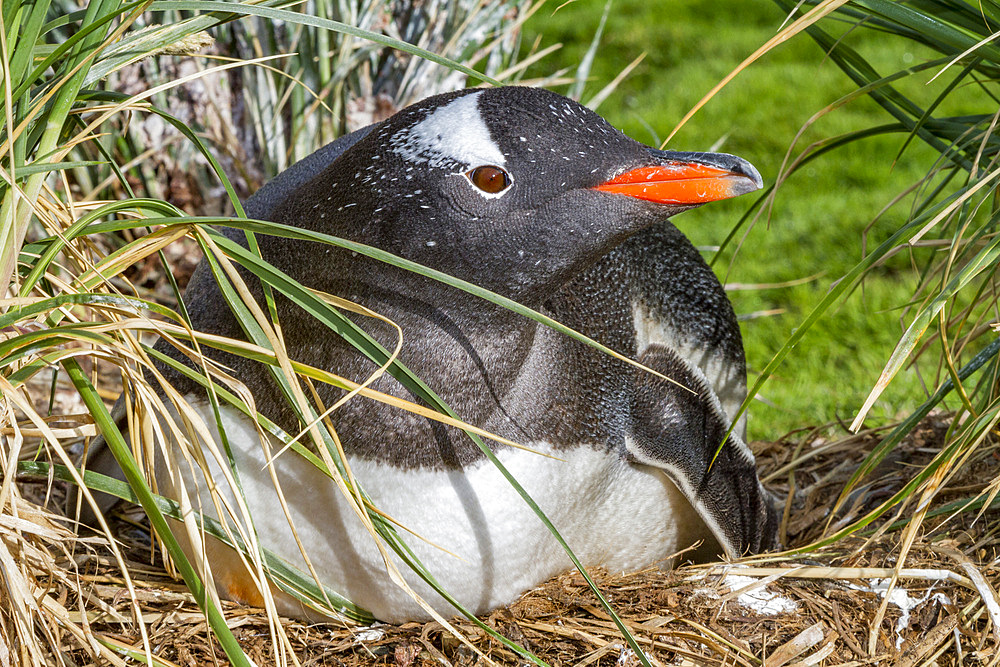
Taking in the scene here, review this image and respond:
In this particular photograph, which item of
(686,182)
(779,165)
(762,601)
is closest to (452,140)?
(686,182)

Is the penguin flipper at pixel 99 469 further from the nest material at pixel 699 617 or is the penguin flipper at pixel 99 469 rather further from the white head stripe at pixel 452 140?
the white head stripe at pixel 452 140

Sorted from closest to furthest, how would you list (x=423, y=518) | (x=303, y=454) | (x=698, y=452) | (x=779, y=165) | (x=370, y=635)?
(x=303, y=454)
(x=423, y=518)
(x=370, y=635)
(x=698, y=452)
(x=779, y=165)

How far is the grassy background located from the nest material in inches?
32.2

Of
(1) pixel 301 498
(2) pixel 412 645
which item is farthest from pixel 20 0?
(2) pixel 412 645

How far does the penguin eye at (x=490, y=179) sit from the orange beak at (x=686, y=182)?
144mm

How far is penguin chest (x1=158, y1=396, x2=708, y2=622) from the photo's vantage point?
1788mm

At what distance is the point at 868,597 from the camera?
197 cm

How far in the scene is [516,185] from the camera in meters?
1.66

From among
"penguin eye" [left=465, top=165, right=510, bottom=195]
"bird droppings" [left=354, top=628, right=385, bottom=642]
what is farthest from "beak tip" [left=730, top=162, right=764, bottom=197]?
"bird droppings" [left=354, top=628, right=385, bottom=642]

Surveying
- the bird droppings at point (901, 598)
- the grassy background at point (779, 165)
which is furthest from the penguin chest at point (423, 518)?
the grassy background at point (779, 165)

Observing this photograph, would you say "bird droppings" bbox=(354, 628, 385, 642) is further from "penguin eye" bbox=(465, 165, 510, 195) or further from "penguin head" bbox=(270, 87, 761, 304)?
"penguin eye" bbox=(465, 165, 510, 195)

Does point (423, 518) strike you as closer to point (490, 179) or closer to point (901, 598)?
point (490, 179)

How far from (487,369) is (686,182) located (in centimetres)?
45

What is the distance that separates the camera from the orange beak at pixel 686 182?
1.63 meters
